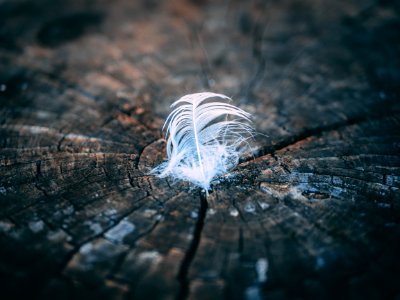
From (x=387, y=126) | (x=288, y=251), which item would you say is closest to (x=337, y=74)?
(x=387, y=126)

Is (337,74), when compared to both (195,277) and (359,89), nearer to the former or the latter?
(359,89)

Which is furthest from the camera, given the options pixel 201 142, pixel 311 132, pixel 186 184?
pixel 311 132

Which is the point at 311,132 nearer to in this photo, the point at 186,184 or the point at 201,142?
the point at 201,142

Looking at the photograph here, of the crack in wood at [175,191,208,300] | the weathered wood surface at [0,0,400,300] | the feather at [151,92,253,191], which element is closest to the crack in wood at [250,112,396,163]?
the weathered wood surface at [0,0,400,300]

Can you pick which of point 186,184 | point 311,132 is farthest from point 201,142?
point 311,132

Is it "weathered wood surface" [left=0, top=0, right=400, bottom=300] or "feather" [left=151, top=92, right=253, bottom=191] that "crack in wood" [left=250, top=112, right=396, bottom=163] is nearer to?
"weathered wood surface" [left=0, top=0, right=400, bottom=300]

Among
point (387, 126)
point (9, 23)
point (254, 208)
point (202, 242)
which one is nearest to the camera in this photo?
point (202, 242)

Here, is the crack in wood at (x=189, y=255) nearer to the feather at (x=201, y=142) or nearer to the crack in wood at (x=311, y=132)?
the feather at (x=201, y=142)
